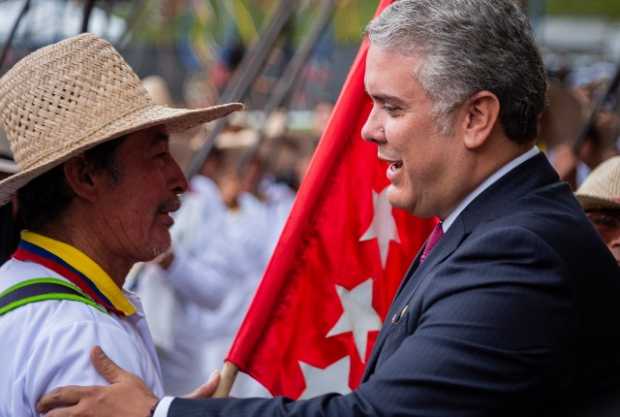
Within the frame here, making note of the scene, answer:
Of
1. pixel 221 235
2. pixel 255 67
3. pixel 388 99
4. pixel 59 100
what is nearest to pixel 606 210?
pixel 388 99

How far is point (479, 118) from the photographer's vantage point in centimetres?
234

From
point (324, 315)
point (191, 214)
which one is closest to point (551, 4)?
point (191, 214)

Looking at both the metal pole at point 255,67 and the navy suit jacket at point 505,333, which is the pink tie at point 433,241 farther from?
the metal pole at point 255,67

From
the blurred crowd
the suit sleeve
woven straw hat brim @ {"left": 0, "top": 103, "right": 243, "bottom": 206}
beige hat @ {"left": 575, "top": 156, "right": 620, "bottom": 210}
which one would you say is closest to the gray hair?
the suit sleeve

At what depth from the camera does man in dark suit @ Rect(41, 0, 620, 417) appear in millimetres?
2111

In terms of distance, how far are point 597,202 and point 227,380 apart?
60.7 inches

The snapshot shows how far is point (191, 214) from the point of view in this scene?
8.02 meters

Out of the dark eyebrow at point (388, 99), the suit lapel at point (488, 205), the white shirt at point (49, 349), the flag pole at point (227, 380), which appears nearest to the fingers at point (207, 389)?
the flag pole at point (227, 380)

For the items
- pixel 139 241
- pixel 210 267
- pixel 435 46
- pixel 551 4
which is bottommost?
pixel 210 267

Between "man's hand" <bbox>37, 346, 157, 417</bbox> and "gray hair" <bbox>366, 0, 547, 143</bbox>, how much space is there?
2.90 ft

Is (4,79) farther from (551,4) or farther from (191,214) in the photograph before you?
(551,4)

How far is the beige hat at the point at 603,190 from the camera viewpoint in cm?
380

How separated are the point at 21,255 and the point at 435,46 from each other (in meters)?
1.12

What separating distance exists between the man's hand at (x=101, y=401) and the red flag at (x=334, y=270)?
0.92m
